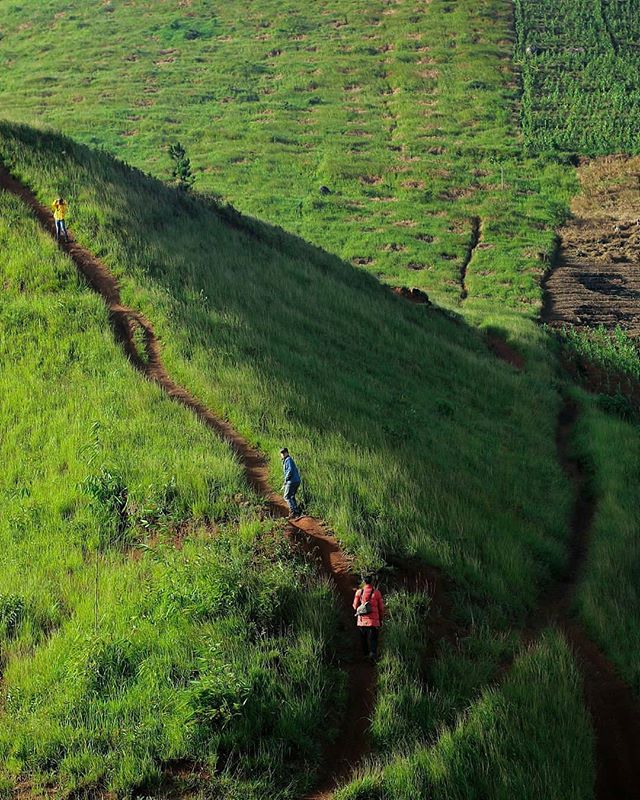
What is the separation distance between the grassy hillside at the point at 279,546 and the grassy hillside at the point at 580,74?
44.3m

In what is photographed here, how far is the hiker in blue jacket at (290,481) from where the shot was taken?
12.6m

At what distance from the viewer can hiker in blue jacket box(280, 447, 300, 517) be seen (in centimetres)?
1261

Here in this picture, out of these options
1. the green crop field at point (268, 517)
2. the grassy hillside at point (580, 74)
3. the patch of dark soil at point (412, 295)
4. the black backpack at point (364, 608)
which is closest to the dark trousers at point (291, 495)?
the green crop field at point (268, 517)

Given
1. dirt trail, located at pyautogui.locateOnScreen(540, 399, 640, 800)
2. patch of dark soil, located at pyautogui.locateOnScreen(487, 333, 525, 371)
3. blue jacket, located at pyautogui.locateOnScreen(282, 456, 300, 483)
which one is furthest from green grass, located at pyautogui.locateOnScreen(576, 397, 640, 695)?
patch of dark soil, located at pyautogui.locateOnScreen(487, 333, 525, 371)

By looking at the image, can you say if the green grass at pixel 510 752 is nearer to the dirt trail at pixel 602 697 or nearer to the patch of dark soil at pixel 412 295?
the dirt trail at pixel 602 697

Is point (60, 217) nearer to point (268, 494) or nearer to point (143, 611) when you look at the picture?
point (268, 494)

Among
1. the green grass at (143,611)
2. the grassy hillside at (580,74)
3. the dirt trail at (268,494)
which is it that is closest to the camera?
the green grass at (143,611)

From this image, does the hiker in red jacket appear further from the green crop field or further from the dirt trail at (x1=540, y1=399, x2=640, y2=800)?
the dirt trail at (x1=540, y1=399, x2=640, y2=800)

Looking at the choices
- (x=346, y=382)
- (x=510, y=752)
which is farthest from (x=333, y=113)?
(x=510, y=752)

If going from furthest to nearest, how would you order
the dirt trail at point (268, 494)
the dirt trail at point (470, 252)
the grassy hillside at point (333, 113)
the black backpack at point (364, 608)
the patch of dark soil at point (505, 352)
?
the grassy hillside at point (333, 113) < the dirt trail at point (470, 252) < the patch of dark soil at point (505, 352) < the black backpack at point (364, 608) < the dirt trail at point (268, 494)

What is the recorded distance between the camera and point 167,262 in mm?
23344

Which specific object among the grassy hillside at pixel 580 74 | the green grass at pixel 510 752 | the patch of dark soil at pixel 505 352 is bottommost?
the green grass at pixel 510 752

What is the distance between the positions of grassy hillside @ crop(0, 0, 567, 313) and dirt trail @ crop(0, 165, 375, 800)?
56.9 ft

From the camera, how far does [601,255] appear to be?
47.2 m
